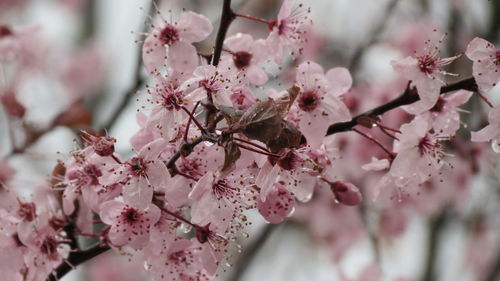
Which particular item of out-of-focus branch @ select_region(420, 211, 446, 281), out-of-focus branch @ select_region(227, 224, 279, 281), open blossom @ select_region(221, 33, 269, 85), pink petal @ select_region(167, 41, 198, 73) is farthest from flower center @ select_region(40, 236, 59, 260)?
out-of-focus branch @ select_region(420, 211, 446, 281)

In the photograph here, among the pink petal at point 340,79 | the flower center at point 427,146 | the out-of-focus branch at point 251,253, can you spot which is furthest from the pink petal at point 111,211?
the out-of-focus branch at point 251,253

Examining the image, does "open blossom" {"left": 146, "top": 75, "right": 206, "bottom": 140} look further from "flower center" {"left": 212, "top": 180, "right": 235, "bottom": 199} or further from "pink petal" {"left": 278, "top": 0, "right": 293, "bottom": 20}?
"pink petal" {"left": 278, "top": 0, "right": 293, "bottom": 20}

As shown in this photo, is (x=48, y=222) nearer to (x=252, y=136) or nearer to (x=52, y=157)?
(x=252, y=136)

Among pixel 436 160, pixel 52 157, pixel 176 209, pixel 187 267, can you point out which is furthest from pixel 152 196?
pixel 52 157

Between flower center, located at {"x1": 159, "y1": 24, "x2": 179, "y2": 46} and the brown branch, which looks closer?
the brown branch

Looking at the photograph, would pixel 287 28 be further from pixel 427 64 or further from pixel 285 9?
pixel 427 64

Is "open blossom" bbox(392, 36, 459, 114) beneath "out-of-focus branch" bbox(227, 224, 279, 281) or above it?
above

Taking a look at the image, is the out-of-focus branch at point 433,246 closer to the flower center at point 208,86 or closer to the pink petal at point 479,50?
the pink petal at point 479,50

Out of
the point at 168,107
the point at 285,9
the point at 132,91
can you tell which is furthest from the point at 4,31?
the point at 168,107
